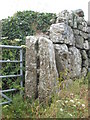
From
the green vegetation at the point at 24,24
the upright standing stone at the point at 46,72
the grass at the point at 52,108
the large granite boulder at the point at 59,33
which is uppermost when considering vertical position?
the green vegetation at the point at 24,24

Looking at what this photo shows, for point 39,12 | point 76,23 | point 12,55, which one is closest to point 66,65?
point 12,55

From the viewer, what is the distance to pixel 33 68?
4.57m

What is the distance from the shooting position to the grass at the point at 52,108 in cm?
385

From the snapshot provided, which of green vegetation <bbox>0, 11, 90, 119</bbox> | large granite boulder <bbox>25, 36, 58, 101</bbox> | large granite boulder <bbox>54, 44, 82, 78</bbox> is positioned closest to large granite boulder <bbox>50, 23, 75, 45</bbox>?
large granite boulder <bbox>54, 44, 82, 78</bbox>

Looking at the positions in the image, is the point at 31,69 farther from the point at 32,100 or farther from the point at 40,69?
the point at 32,100

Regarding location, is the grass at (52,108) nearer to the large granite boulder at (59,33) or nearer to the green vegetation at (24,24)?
the large granite boulder at (59,33)

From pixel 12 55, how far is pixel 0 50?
0.34m

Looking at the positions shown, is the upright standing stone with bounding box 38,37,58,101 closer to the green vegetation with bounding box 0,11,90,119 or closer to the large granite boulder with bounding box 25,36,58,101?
the large granite boulder with bounding box 25,36,58,101

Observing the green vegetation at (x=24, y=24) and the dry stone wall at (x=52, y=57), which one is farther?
the green vegetation at (x=24, y=24)

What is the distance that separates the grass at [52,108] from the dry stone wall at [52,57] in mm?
204

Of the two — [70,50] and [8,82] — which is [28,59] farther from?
[70,50]

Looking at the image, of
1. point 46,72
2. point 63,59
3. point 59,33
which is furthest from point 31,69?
point 59,33

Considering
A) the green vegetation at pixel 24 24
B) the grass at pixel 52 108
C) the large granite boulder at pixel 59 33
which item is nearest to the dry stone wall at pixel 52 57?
the large granite boulder at pixel 59 33

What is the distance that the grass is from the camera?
3.85m
